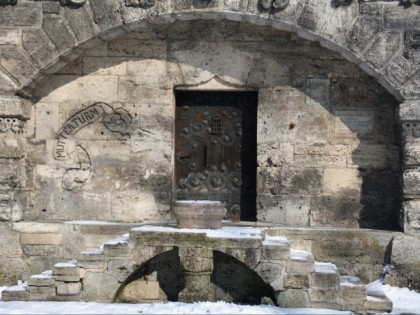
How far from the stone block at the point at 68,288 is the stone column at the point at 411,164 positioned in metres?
3.46

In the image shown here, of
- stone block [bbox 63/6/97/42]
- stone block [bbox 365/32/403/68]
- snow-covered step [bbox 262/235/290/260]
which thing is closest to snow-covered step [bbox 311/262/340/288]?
snow-covered step [bbox 262/235/290/260]

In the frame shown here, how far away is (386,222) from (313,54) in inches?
84.7

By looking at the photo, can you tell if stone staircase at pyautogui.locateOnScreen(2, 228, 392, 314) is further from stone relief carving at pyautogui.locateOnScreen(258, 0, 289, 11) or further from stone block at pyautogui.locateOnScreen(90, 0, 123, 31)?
stone relief carving at pyautogui.locateOnScreen(258, 0, 289, 11)

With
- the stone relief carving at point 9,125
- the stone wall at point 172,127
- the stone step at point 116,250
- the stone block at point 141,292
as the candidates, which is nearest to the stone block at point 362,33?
the stone wall at point 172,127

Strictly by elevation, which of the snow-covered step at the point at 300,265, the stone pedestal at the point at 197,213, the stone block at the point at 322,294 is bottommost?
the stone block at the point at 322,294

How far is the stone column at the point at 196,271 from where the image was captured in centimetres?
550

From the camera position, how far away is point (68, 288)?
559 cm

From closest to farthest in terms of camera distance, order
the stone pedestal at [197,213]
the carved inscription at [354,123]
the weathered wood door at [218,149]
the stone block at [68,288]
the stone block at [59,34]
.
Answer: the stone block at [68,288] → the stone pedestal at [197,213] → the stone block at [59,34] → the carved inscription at [354,123] → the weathered wood door at [218,149]

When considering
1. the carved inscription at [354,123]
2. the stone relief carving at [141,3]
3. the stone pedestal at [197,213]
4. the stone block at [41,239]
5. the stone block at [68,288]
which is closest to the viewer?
the stone block at [68,288]

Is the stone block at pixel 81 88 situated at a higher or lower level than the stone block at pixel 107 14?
lower

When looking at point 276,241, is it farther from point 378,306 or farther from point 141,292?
point 141,292

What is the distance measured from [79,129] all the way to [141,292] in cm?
213

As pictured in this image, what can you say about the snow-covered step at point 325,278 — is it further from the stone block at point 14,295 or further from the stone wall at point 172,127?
the stone block at point 14,295

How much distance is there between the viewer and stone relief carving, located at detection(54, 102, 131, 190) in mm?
6957
